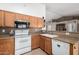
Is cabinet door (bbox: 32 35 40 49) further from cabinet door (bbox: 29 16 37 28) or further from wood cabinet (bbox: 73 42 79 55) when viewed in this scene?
wood cabinet (bbox: 73 42 79 55)

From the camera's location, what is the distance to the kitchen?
134 centimetres

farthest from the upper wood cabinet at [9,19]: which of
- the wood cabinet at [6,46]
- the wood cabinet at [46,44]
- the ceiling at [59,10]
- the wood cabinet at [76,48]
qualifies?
the wood cabinet at [76,48]

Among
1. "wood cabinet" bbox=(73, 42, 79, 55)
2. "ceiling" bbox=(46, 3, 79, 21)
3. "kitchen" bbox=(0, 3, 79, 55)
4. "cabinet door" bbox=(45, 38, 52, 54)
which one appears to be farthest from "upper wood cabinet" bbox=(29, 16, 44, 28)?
"wood cabinet" bbox=(73, 42, 79, 55)

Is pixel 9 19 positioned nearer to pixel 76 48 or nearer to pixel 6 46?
pixel 6 46

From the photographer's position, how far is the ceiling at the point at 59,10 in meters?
1.29

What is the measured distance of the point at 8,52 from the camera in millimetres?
1690

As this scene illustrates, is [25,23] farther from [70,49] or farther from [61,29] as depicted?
[70,49]

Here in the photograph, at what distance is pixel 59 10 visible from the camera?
1.41 meters

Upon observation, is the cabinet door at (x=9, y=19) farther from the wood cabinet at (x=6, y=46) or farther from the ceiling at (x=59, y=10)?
the ceiling at (x=59, y=10)

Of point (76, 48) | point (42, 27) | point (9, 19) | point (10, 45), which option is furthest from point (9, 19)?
point (76, 48)

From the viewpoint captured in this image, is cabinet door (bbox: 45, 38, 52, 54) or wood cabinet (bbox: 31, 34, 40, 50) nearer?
cabinet door (bbox: 45, 38, 52, 54)

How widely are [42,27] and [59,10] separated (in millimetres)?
559

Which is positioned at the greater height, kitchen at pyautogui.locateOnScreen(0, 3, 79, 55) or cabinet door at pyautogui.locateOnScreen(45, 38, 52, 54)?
kitchen at pyautogui.locateOnScreen(0, 3, 79, 55)
